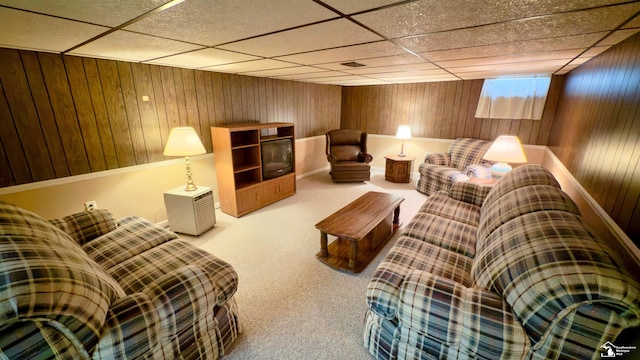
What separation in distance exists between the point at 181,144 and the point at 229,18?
1.87m

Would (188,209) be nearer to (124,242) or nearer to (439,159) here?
(124,242)

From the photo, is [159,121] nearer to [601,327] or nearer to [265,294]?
[265,294]

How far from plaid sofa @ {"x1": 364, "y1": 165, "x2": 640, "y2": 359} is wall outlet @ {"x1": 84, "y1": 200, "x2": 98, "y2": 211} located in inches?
113

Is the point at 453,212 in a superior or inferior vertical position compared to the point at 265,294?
superior

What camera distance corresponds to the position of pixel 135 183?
2.88 m

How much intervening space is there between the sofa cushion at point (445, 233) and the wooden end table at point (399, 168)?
269 centimetres

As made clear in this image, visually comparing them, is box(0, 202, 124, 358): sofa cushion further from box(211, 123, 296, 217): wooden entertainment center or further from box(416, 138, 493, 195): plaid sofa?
box(416, 138, 493, 195): plaid sofa

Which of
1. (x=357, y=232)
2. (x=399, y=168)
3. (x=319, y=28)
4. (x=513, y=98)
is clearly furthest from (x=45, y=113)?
(x=513, y=98)

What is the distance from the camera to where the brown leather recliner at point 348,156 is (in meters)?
4.96

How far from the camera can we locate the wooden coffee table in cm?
232

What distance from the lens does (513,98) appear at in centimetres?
425

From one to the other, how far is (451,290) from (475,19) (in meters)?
1.39

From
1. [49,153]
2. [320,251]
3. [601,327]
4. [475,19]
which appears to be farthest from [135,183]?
[601,327]

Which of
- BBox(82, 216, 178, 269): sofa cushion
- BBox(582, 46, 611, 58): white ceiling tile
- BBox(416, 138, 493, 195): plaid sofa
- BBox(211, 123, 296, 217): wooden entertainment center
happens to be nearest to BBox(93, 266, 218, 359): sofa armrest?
BBox(82, 216, 178, 269): sofa cushion
